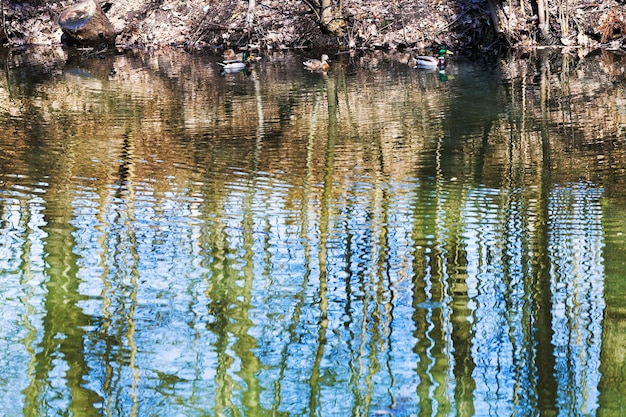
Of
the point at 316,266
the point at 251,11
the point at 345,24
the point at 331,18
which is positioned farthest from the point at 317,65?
the point at 316,266

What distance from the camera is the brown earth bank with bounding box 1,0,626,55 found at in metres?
28.2

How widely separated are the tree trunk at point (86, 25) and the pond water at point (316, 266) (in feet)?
56.4

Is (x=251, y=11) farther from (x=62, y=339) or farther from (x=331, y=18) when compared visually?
(x=62, y=339)

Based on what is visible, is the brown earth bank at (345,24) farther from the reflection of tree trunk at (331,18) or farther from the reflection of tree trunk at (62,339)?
the reflection of tree trunk at (62,339)

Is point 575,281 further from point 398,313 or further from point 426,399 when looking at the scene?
point 426,399

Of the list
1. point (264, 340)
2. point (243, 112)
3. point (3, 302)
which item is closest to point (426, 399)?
point (264, 340)

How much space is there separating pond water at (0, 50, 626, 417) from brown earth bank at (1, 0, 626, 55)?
13933 millimetres

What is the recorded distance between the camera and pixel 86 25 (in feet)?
103

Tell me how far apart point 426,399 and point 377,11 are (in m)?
26.6

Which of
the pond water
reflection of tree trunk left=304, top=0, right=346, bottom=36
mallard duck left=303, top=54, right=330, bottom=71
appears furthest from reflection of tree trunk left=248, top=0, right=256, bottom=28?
the pond water

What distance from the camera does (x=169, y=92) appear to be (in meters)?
19.5

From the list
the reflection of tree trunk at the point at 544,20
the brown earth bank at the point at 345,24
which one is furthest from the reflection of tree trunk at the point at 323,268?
the brown earth bank at the point at 345,24

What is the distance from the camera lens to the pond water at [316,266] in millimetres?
5672

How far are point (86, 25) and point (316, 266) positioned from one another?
83.9ft
